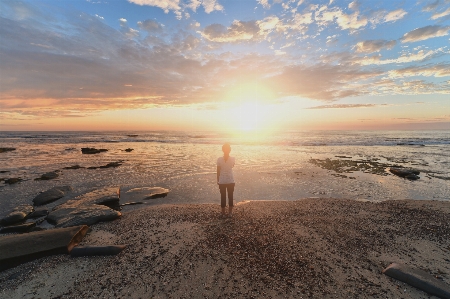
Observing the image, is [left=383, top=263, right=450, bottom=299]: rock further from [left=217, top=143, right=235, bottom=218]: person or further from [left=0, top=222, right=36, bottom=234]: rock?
[left=0, top=222, right=36, bottom=234]: rock

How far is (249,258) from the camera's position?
6.09 meters

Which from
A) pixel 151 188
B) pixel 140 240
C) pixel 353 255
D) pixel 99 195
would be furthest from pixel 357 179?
pixel 99 195

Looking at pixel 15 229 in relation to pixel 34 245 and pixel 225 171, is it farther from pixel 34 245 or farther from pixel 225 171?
pixel 225 171

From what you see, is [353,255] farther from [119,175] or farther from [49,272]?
[119,175]

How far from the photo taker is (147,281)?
526 centimetres

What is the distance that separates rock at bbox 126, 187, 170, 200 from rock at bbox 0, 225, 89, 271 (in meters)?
5.39

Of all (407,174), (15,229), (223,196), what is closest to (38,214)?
(15,229)

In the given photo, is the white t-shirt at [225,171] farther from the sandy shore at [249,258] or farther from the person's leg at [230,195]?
the sandy shore at [249,258]

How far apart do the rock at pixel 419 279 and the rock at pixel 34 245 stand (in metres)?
8.58

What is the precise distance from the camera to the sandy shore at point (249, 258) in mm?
5012

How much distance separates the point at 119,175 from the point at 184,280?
14757mm

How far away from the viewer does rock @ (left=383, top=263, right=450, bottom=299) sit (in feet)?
15.8

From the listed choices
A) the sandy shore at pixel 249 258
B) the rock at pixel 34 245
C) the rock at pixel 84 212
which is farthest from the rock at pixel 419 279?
the rock at pixel 84 212

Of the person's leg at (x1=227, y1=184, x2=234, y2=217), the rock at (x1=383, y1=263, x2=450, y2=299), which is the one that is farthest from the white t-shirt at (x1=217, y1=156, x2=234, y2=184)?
the rock at (x1=383, y1=263, x2=450, y2=299)
